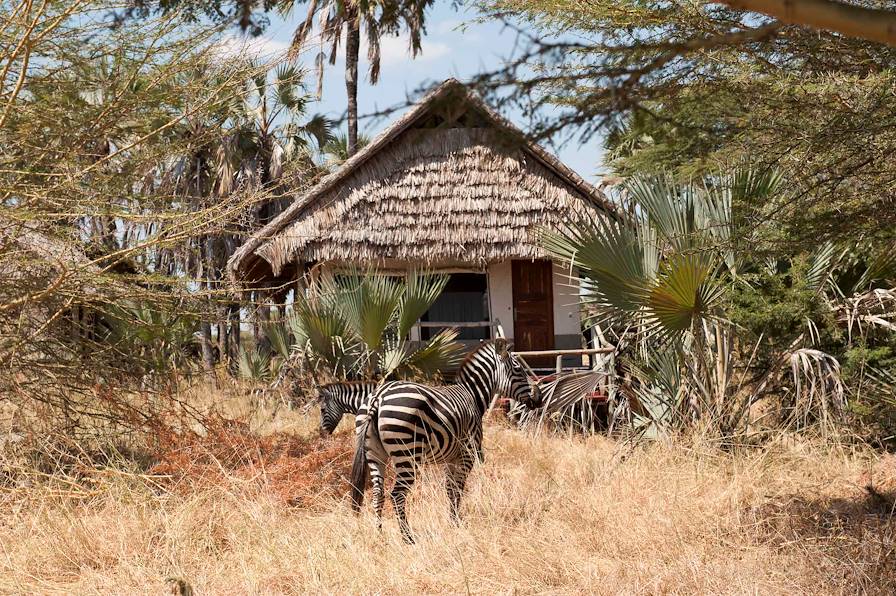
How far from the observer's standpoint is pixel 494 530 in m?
5.69

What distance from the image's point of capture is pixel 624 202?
875 cm

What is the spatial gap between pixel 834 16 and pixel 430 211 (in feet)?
37.1

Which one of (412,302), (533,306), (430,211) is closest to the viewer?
(412,302)

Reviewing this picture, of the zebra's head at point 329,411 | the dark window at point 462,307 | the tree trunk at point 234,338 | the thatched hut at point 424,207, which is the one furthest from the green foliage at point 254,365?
the zebra's head at point 329,411

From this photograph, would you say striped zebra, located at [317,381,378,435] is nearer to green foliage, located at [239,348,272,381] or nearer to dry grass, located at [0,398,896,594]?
dry grass, located at [0,398,896,594]

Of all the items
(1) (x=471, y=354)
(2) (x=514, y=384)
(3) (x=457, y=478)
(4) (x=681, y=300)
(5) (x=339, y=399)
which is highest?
(4) (x=681, y=300)

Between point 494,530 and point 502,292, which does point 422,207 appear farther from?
point 494,530

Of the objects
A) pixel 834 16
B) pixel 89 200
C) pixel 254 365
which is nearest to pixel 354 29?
pixel 89 200

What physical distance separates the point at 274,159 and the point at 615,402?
1672 centimetres

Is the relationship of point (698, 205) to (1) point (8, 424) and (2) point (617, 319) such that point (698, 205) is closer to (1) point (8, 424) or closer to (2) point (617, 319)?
(2) point (617, 319)

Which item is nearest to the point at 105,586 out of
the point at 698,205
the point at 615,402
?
the point at 698,205

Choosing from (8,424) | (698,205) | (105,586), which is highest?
(698,205)

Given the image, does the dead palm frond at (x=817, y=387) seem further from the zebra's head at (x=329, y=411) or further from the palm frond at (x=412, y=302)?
the zebra's head at (x=329, y=411)

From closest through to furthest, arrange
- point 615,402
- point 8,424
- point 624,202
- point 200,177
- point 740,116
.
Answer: point 740,116 → point 8,424 → point 624,202 → point 615,402 → point 200,177
